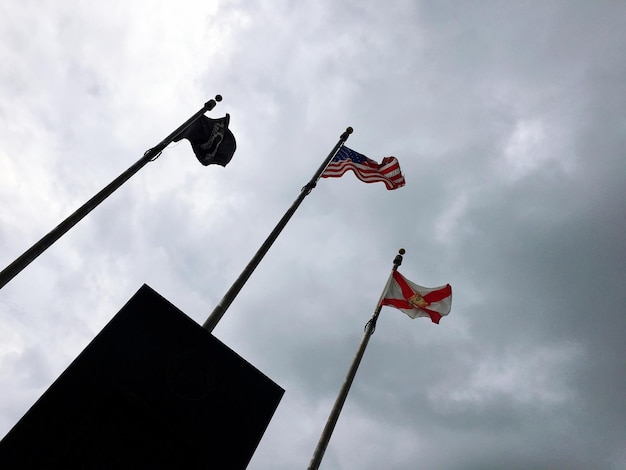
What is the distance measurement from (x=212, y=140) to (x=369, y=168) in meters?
5.75

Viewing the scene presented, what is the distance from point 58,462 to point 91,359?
0.67 meters

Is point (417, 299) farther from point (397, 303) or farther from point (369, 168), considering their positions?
point (369, 168)

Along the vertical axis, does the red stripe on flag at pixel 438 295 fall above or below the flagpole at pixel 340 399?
above

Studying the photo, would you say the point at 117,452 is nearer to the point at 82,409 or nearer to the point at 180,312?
the point at 82,409

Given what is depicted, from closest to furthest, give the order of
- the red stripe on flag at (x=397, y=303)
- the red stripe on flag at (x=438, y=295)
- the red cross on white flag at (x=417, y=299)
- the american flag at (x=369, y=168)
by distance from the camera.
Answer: the red stripe on flag at (x=397, y=303)
the red cross on white flag at (x=417, y=299)
the red stripe on flag at (x=438, y=295)
the american flag at (x=369, y=168)

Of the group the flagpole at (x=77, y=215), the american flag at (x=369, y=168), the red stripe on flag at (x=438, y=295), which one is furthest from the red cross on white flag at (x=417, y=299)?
the flagpole at (x=77, y=215)

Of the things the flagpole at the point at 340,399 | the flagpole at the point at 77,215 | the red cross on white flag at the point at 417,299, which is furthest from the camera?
the red cross on white flag at the point at 417,299

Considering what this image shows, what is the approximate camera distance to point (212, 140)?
13.6 meters

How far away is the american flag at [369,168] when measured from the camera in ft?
47.9

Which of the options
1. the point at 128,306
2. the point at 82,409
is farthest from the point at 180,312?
the point at 82,409

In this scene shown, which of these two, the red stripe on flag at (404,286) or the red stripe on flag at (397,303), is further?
the red stripe on flag at (404,286)

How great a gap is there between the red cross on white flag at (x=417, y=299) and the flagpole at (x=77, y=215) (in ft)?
26.5

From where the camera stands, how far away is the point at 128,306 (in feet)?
11.0

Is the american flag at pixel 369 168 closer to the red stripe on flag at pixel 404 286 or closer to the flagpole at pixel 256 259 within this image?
the flagpole at pixel 256 259
